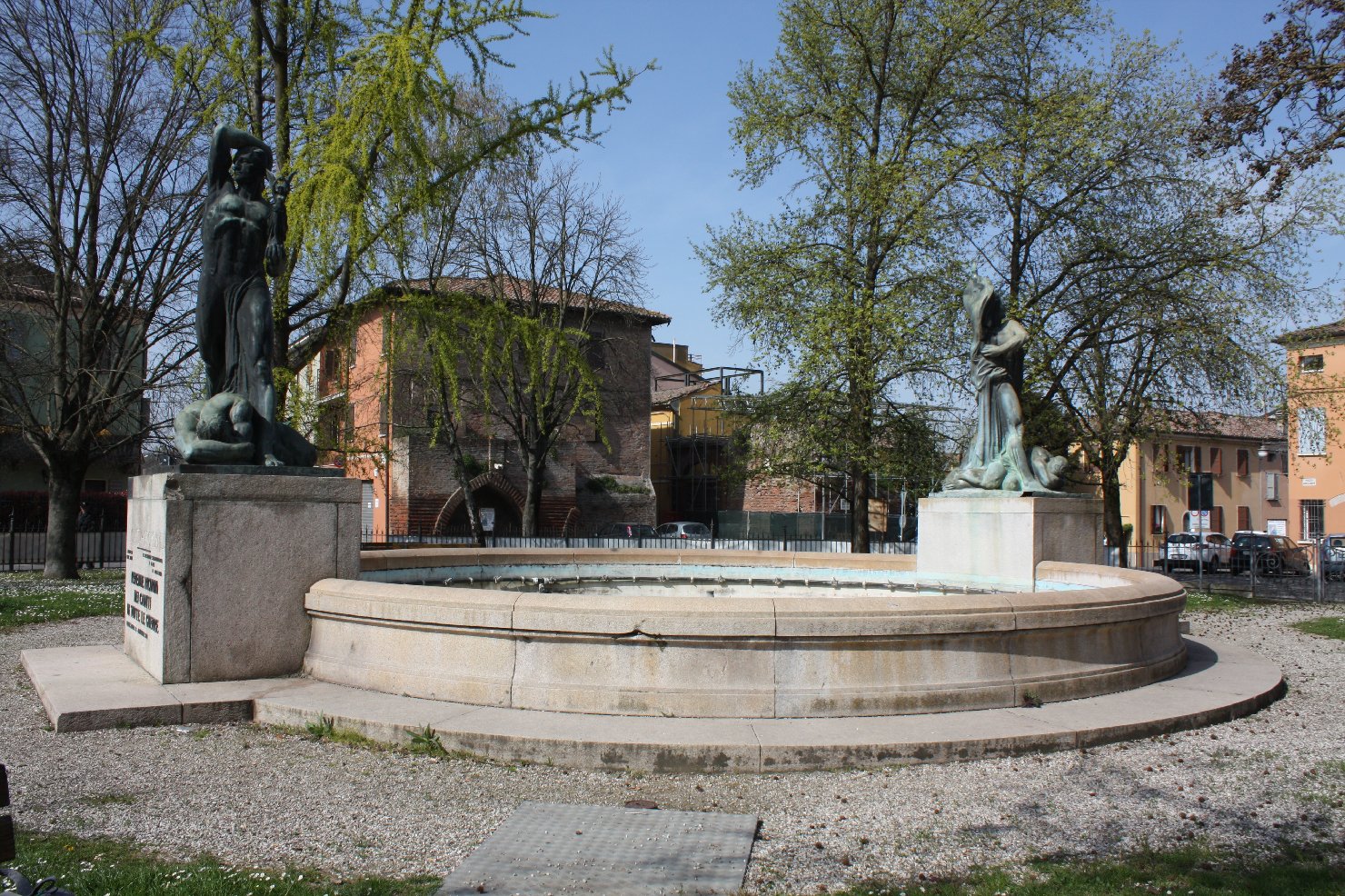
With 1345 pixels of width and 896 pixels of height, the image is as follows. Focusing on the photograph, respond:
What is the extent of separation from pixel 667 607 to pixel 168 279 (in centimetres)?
1781

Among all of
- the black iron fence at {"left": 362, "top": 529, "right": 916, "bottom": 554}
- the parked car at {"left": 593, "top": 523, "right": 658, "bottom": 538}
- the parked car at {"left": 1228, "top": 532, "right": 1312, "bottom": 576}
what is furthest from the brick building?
the parked car at {"left": 1228, "top": 532, "right": 1312, "bottom": 576}

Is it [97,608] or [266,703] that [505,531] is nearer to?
[97,608]

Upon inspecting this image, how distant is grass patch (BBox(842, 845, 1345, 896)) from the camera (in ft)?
13.1

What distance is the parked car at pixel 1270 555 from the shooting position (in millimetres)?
30406

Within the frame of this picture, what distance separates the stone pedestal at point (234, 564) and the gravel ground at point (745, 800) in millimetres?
984

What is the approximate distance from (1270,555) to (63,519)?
105ft

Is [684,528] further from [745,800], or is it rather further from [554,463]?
[745,800]

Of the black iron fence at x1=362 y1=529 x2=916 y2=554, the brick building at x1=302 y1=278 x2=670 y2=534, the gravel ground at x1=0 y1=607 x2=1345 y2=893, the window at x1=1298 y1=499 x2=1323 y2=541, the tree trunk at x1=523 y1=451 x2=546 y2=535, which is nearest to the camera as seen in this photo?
the gravel ground at x1=0 y1=607 x2=1345 y2=893

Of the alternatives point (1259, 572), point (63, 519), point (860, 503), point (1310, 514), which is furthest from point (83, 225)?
point (1310, 514)

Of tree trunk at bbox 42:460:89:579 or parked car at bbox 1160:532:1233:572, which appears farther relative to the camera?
parked car at bbox 1160:532:1233:572

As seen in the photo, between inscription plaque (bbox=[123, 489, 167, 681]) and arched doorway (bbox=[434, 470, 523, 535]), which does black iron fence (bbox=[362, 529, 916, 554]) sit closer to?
arched doorway (bbox=[434, 470, 523, 535])

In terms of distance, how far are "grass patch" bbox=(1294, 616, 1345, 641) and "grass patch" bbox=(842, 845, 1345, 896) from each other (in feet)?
35.2

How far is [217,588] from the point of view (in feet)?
24.7

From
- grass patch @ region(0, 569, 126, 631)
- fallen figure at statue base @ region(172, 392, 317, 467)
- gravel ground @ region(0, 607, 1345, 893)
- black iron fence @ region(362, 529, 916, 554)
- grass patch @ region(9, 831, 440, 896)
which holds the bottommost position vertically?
grass patch @ region(0, 569, 126, 631)
